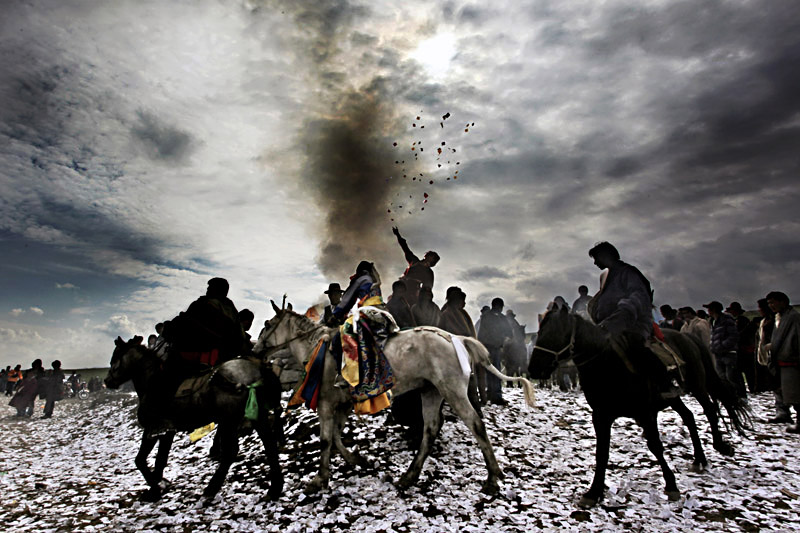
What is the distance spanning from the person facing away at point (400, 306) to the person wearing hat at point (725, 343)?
11.2 meters

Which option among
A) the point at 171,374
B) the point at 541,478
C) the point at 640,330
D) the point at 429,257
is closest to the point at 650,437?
the point at 640,330

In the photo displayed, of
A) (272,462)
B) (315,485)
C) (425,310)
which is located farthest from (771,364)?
(272,462)

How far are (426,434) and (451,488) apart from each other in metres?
0.94

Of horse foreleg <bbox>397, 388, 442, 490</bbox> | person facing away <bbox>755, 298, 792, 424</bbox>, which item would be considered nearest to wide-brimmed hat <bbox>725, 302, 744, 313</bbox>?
person facing away <bbox>755, 298, 792, 424</bbox>

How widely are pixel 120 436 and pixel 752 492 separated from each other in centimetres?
1894

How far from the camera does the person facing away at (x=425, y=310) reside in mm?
10454

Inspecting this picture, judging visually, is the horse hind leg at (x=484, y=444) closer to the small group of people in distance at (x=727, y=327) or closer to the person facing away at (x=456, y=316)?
the small group of people in distance at (x=727, y=327)

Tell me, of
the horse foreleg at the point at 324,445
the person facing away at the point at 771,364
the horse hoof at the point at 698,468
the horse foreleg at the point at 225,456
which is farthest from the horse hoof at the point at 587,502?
the person facing away at the point at 771,364

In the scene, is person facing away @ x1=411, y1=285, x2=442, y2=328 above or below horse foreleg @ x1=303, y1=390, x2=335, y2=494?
above

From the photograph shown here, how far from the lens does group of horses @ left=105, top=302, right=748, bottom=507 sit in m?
6.26

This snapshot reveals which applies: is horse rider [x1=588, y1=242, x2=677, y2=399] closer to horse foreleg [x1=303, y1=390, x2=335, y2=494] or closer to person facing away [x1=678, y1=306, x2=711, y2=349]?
horse foreleg [x1=303, y1=390, x2=335, y2=494]

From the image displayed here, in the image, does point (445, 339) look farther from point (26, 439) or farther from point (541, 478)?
point (26, 439)

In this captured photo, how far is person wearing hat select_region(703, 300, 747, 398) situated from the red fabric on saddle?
15664 mm

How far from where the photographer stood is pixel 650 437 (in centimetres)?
617
